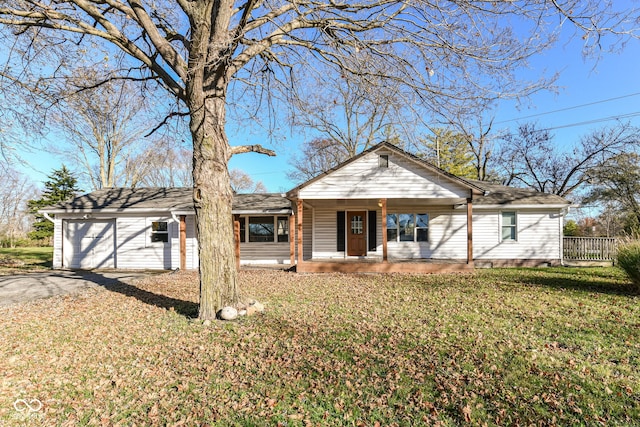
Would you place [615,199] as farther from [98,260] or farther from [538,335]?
[98,260]

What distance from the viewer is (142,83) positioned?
8.74 m

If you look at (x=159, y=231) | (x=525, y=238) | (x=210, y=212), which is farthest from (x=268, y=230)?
(x=525, y=238)

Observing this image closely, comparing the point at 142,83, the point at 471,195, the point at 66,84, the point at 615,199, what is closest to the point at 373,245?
the point at 471,195

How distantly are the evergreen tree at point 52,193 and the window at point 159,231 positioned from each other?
947 inches

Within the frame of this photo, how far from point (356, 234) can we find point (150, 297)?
375 inches

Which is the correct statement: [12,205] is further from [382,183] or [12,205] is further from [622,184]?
[622,184]

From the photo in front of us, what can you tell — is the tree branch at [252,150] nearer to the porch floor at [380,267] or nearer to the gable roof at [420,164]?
the gable roof at [420,164]

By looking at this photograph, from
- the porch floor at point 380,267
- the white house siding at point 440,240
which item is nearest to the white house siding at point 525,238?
the white house siding at point 440,240

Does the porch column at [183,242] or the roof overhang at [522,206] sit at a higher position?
the roof overhang at [522,206]

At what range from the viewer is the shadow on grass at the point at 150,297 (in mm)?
6887

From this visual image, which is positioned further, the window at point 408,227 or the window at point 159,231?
the window at point 408,227

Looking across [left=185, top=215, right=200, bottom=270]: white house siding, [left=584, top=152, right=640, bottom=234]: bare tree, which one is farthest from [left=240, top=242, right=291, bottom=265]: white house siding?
[left=584, top=152, right=640, bottom=234]: bare tree

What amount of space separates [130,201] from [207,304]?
12.0 m

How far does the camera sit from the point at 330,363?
4.16m
